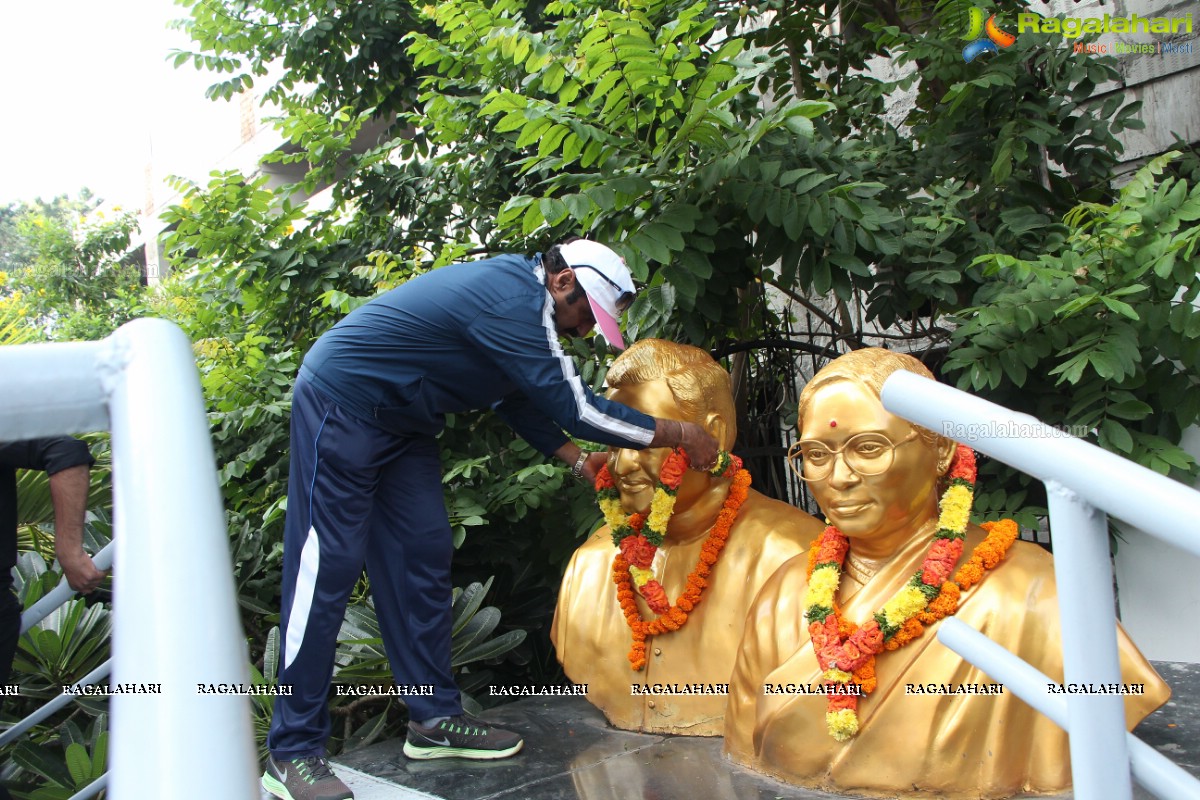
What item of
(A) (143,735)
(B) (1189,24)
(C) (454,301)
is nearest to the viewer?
(A) (143,735)

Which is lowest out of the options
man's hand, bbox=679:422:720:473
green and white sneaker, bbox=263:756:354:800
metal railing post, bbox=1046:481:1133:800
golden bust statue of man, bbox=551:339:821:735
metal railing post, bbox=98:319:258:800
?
green and white sneaker, bbox=263:756:354:800

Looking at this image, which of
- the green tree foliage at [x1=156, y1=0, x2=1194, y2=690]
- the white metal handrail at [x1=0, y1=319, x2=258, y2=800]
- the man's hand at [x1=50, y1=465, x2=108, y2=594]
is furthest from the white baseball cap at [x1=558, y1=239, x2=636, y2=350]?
the white metal handrail at [x1=0, y1=319, x2=258, y2=800]

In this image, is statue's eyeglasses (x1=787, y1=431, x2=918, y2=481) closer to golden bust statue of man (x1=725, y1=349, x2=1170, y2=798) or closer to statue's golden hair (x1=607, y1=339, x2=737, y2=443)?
golden bust statue of man (x1=725, y1=349, x2=1170, y2=798)

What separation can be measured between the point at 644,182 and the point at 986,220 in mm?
1866

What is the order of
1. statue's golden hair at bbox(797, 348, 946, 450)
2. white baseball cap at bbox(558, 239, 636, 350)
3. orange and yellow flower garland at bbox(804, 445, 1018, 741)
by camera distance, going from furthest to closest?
white baseball cap at bbox(558, 239, 636, 350) → statue's golden hair at bbox(797, 348, 946, 450) → orange and yellow flower garland at bbox(804, 445, 1018, 741)

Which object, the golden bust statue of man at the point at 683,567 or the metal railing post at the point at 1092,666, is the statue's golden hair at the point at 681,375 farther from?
the metal railing post at the point at 1092,666

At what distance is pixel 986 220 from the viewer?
4.82 metres

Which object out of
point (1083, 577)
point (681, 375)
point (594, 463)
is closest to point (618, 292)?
point (681, 375)

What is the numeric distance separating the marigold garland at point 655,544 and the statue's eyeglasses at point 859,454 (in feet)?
2.22

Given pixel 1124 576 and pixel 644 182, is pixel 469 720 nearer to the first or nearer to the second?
pixel 644 182

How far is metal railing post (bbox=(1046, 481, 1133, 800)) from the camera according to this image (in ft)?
3.50

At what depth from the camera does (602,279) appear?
3391mm

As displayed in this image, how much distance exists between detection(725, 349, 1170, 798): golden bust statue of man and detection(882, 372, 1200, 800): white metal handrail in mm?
1787

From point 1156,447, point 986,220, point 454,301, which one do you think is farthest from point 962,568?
point 986,220
